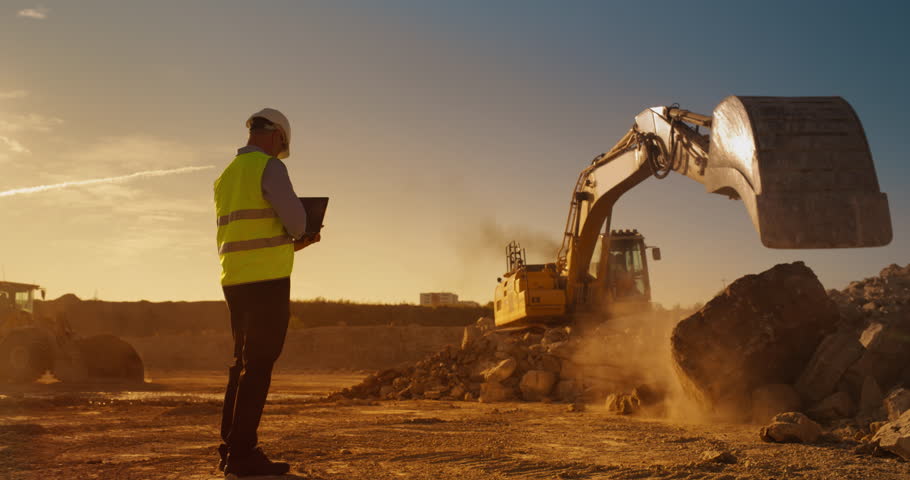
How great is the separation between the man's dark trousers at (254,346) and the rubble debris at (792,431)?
413 centimetres

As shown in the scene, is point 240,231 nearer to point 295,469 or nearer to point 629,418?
point 295,469

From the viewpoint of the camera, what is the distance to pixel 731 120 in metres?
7.74

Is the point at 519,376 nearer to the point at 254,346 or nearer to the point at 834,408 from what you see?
the point at 834,408

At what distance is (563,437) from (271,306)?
3.41m

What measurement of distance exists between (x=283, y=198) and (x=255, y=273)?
454 millimetres

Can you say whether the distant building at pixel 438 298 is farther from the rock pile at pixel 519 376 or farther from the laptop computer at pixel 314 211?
the laptop computer at pixel 314 211

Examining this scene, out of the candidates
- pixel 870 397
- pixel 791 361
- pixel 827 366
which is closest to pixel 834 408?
pixel 870 397

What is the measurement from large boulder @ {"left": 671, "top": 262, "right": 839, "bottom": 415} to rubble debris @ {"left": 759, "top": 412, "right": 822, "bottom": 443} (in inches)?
64.5

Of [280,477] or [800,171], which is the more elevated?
[800,171]

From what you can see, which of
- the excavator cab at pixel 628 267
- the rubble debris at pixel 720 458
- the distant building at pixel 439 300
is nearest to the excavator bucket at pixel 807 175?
the rubble debris at pixel 720 458

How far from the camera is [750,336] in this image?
7.75 metres

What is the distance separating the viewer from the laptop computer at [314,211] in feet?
15.1

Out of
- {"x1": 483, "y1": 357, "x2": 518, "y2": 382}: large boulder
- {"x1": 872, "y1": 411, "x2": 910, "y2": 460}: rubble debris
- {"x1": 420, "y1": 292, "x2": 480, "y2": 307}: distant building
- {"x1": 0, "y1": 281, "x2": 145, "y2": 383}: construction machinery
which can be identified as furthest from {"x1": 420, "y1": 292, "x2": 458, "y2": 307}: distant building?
{"x1": 872, "y1": 411, "x2": 910, "y2": 460}: rubble debris

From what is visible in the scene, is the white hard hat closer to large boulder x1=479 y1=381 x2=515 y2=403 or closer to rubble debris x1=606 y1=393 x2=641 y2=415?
rubble debris x1=606 y1=393 x2=641 y2=415
